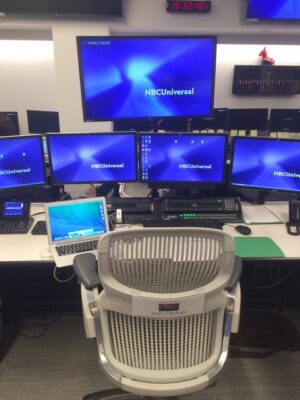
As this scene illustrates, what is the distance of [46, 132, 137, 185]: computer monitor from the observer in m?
1.94

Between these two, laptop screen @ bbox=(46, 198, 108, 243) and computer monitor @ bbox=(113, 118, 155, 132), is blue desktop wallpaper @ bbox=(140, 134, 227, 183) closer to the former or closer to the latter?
laptop screen @ bbox=(46, 198, 108, 243)

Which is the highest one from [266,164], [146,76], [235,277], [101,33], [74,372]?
[101,33]

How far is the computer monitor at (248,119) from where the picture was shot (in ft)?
12.2

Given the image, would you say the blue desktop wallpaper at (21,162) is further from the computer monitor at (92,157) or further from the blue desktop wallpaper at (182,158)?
the blue desktop wallpaper at (182,158)

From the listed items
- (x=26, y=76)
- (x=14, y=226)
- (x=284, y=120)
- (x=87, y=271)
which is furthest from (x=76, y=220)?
(x=26, y=76)

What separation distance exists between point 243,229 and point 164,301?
37.0 inches

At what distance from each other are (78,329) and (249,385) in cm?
108

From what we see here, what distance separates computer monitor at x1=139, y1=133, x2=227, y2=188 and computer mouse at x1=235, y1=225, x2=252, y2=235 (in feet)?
1.02

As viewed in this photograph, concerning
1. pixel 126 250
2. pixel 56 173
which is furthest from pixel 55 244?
pixel 126 250

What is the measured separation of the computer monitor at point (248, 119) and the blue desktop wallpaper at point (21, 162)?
8.01ft

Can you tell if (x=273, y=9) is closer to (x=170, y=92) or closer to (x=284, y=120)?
(x=284, y=120)

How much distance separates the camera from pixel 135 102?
7.37 ft

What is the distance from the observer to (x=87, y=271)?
127cm

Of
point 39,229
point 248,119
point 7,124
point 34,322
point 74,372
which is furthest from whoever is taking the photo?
point 248,119
